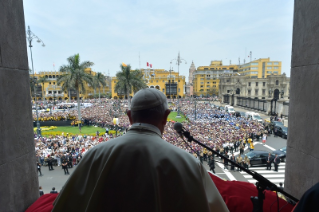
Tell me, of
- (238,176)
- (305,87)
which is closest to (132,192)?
(305,87)

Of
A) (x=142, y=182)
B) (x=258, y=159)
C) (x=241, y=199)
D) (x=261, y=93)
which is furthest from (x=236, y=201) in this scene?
(x=261, y=93)

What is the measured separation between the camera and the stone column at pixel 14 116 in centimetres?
181

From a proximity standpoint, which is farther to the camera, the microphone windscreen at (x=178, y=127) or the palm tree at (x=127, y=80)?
the palm tree at (x=127, y=80)

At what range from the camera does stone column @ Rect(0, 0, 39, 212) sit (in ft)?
5.95

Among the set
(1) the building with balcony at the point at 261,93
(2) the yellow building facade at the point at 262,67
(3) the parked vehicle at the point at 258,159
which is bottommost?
(3) the parked vehicle at the point at 258,159

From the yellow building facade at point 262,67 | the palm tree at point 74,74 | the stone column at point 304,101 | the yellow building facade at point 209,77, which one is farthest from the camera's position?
the yellow building facade at point 209,77

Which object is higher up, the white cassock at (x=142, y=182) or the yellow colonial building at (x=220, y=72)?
the yellow colonial building at (x=220, y=72)

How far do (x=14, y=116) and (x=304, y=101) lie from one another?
9.19ft

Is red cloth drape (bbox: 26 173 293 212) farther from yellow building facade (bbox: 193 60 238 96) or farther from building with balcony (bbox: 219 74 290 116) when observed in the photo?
yellow building facade (bbox: 193 60 238 96)

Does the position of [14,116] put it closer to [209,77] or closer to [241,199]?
[241,199]

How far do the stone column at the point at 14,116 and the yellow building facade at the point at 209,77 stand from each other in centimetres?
7364

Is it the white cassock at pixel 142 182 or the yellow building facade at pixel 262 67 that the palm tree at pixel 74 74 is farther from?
the yellow building facade at pixel 262 67

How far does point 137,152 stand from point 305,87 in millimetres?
1887

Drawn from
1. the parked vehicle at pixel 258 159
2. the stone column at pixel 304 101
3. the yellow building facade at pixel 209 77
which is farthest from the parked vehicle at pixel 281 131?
the yellow building facade at pixel 209 77
